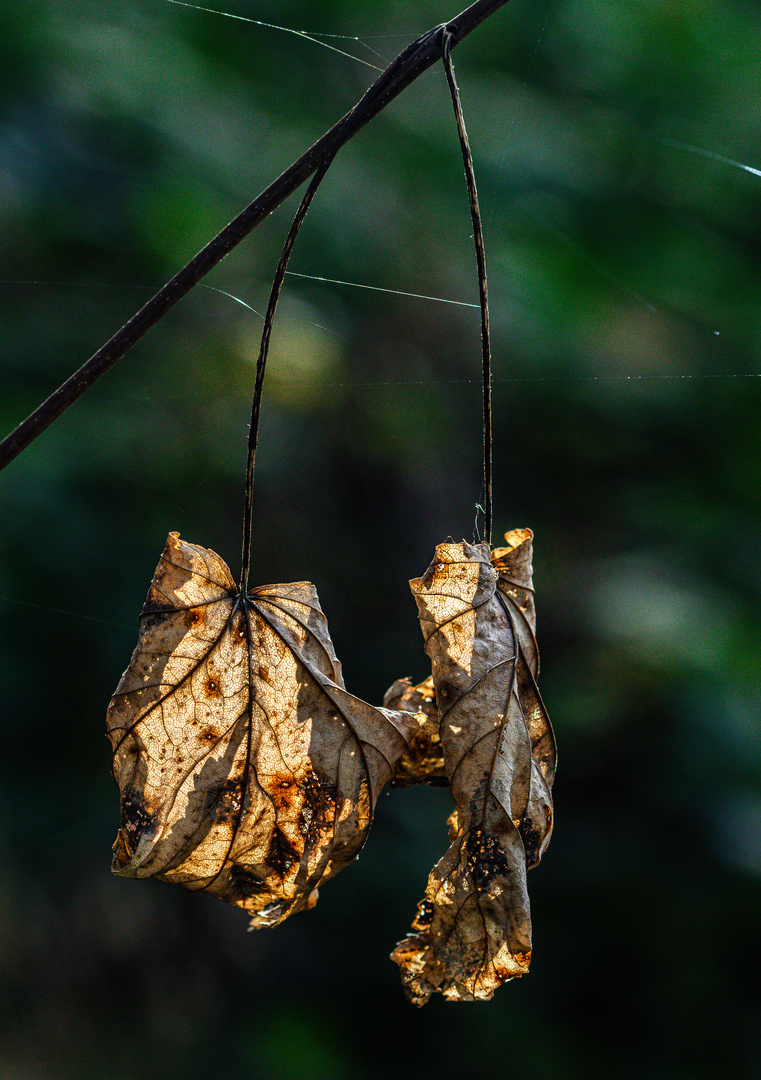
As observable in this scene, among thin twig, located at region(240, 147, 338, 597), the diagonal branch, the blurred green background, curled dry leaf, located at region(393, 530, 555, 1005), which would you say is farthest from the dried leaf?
the blurred green background

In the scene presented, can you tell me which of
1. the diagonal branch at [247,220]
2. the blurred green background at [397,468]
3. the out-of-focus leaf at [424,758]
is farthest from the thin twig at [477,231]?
the blurred green background at [397,468]

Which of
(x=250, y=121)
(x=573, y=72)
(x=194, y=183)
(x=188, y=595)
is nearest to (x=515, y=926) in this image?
(x=188, y=595)

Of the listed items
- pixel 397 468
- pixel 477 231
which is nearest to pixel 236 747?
pixel 477 231

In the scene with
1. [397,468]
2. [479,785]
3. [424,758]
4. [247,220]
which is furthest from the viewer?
[397,468]

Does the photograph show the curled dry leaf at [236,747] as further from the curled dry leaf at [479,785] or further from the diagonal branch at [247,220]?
the diagonal branch at [247,220]

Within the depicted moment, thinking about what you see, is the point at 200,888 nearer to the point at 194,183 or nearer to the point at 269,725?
the point at 269,725

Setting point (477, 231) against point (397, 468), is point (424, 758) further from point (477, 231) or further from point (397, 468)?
point (397, 468)
